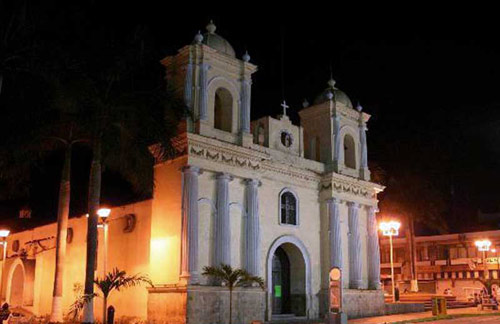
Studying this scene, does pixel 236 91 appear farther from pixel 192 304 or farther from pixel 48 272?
pixel 48 272

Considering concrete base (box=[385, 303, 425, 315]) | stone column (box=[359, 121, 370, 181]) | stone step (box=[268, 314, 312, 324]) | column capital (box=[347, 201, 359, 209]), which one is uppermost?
stone column (box=[359, 121, 370, 181])

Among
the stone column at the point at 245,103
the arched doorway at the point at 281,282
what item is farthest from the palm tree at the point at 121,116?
the arched doorway at the point at 281,282

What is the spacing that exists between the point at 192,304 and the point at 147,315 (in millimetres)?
2374

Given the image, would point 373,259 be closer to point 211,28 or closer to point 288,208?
point 288,208

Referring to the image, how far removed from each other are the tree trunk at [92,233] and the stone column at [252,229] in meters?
7.14

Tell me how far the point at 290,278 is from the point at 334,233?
10.5 feet

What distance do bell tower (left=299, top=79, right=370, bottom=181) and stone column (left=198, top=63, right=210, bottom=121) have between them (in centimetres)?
898

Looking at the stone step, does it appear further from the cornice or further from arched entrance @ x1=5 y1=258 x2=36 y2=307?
arched entrance @ x1=5 y1=258 x2=36 y2=307

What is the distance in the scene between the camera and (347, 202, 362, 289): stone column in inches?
1281

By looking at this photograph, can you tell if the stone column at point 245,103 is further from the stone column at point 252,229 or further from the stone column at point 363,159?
the stone column at point 363,159

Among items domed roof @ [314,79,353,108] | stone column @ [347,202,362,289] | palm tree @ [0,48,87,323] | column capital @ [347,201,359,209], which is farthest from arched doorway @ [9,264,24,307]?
domed roof @ [314,79,353,108]

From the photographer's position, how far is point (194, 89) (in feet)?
88.5

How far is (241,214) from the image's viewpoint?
27750 millimetres

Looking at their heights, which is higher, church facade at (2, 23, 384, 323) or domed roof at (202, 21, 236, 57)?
domed roof at (202, 21, 236, 57)
